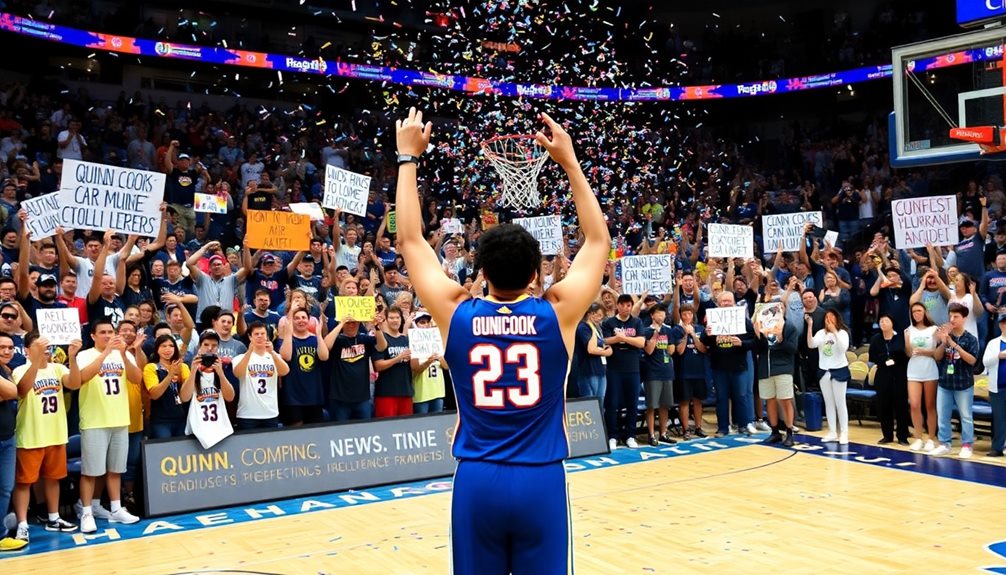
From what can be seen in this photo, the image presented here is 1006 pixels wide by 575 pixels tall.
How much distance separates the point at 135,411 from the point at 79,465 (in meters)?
0.73

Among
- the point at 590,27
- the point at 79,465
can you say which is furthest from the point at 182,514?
the point at 590,27

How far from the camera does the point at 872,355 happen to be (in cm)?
1150

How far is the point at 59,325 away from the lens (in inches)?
287

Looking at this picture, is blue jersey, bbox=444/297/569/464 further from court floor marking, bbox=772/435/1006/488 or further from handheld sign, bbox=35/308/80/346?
court floor marking, bbox=772/435/1006/488

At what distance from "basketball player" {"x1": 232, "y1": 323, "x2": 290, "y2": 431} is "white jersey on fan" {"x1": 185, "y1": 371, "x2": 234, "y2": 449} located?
1.10 ft

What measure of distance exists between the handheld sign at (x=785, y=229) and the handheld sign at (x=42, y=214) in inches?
387

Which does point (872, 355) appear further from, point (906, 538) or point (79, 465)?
point (79, 465)

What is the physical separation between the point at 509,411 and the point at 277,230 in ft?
25.2

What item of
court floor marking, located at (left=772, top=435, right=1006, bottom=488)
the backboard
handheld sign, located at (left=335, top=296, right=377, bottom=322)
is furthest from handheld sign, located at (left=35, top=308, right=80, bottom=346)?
the backboard

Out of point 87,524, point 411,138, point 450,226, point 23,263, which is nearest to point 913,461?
point 450,226

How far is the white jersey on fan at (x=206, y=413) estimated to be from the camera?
328 inches

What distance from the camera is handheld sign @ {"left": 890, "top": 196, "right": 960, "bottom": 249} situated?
11055mm

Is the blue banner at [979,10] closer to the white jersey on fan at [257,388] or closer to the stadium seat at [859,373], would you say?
the stadium seat at [859,373]

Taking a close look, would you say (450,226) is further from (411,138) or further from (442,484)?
(411,138)
